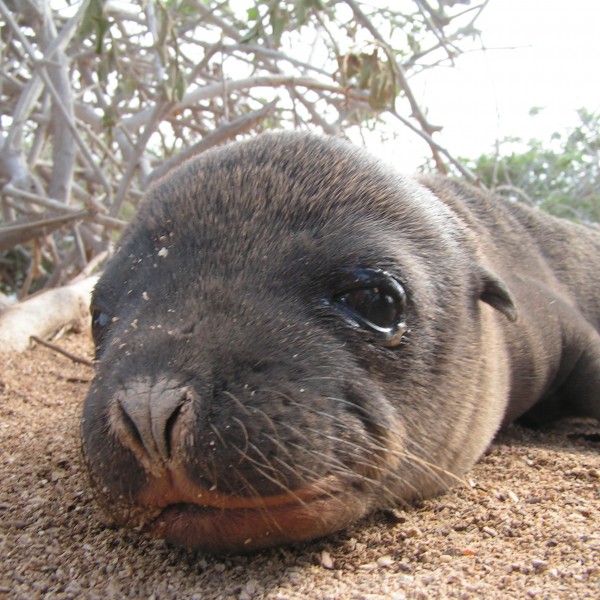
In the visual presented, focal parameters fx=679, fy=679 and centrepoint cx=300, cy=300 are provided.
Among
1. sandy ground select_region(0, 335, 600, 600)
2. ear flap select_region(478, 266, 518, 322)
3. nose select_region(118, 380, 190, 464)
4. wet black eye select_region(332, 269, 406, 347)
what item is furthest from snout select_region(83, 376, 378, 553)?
ear flap select_region(478, 266, 518, 322)

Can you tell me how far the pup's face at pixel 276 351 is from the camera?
164 cm

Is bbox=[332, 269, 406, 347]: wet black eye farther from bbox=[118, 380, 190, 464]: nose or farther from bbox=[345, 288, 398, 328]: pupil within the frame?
bbox=[118, 380, 190, 464]: nose

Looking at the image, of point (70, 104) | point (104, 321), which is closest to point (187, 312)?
point (104, 321)

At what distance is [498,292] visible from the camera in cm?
265

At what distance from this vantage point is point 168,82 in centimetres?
421

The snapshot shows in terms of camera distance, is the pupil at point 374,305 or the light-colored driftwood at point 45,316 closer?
the pupil at point 374,305

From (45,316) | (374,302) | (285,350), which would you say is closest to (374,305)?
(374,302)

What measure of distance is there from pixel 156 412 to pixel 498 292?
1576 millimetres

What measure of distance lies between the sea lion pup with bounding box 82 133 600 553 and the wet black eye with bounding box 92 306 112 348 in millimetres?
12

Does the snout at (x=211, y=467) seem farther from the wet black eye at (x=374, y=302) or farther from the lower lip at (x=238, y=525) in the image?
the wet black eye at (x=374, y=302)

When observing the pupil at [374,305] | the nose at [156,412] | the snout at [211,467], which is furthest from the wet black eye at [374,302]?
the nose at [156,412]

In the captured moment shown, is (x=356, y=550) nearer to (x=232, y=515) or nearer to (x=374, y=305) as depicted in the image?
(x=232, y=515)

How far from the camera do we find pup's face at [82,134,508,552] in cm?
164

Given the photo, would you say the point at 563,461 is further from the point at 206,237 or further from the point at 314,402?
the point at 206,237
